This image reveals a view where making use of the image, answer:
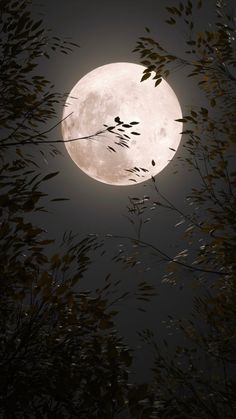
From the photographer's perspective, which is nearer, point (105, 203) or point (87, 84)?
point (87, 84)

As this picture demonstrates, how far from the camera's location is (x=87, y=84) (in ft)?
20.7

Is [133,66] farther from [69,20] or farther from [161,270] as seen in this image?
[161,270]

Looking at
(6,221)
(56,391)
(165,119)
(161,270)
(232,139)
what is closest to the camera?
(56,391)

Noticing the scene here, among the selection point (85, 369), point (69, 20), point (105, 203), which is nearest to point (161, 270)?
point (105, 203)

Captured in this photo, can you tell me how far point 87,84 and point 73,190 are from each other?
185 centimetres

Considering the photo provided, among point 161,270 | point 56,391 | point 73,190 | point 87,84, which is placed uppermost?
point 87,84

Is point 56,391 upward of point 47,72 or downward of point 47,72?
downward

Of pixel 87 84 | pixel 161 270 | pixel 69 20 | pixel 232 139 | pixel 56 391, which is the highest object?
pixel 69 20

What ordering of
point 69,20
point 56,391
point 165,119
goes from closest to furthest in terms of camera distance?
point 56,391 < point 165,119 < point 69,20

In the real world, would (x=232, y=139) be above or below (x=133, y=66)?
below

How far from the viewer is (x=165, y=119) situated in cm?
619

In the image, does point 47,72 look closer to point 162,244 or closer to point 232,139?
point 162,244

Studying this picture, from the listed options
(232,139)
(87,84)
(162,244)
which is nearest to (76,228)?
(162,244)

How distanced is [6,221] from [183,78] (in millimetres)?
5564
